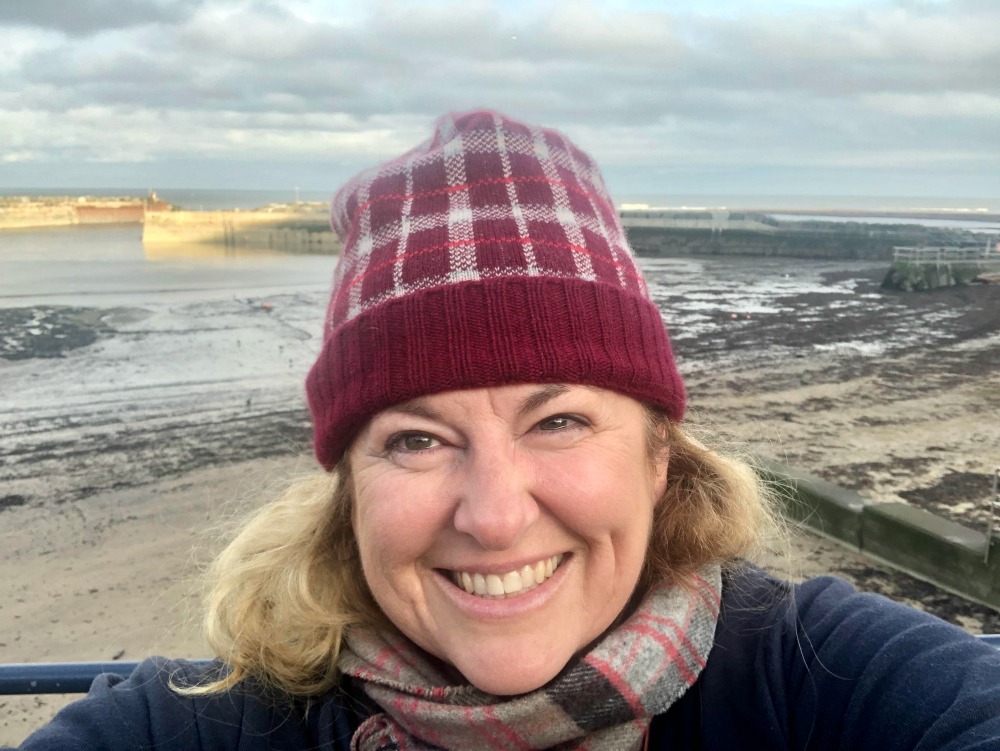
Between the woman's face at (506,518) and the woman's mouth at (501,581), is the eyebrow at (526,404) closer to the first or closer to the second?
the woman's face at (506,518)

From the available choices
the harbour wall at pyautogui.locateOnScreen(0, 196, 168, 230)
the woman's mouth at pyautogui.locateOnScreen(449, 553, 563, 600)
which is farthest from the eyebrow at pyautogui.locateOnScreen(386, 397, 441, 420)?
the harbour wall at pyautogui.locateOnScreen(0, 196, 168, 230)

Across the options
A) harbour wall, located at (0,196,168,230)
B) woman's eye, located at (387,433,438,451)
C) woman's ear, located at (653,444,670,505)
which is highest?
harbour wall, located at (0,196,168,230)

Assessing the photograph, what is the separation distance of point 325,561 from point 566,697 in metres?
0.69

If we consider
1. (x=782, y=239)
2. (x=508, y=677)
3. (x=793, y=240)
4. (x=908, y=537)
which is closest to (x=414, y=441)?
(x=508, y=677)

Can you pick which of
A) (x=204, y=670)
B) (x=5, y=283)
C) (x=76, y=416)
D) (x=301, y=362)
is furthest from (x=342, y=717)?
(x=5, y=283)

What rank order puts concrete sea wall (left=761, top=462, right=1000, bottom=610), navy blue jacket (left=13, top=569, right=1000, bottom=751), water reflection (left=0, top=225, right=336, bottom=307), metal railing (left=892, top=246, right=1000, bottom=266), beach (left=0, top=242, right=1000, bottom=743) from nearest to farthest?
navy blue jacket (left=13, top=569, right=1000, bottom=751) < concrete sea wall (left=761, top=462, right=1000, bottom=610) < beach (left=0, top=242, right=1000, bottom=743) < metal railing (left=892, top=246, right=1000, bottom=266) < water reflection (left=0, top=225, right=336, bottom=307)

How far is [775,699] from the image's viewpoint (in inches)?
67.0

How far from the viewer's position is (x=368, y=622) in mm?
1999

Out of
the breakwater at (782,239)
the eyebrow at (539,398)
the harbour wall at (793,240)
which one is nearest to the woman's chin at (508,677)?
the eyebrow at (539,398)

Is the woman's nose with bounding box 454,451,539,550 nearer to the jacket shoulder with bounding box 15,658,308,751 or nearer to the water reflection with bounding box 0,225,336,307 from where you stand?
the jacket shoulder with bounding box 15,658,308,751

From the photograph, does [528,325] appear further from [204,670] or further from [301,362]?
[301,362]

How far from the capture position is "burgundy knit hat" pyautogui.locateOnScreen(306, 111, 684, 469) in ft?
5.60

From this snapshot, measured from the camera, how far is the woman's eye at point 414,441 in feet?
5.67

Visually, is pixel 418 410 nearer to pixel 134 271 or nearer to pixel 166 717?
pixel 166 717
